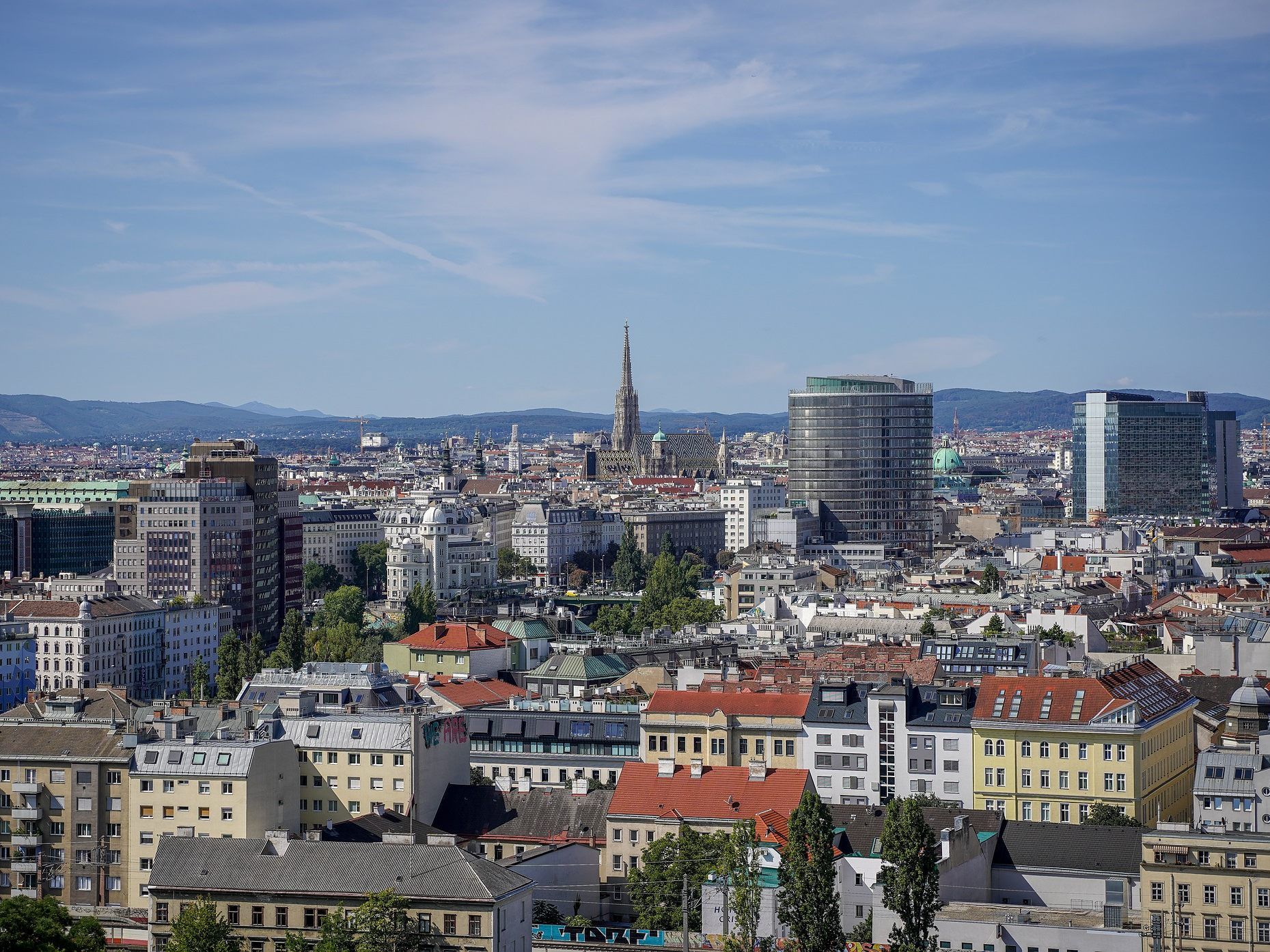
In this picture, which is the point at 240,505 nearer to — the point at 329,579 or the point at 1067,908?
the point at 329,579

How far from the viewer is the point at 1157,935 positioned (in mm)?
51531

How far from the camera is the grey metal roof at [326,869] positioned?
170ft

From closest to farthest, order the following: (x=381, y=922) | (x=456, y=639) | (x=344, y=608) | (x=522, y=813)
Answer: (x=381, y=922)
(x=522, y=813)
(x=456, y=639)
(x=344, y=608)

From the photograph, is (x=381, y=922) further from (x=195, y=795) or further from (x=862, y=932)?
(x=195, y=795)

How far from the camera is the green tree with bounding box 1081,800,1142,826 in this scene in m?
64.8

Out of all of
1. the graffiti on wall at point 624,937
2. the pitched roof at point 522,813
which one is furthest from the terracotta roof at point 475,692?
the graffiti on wall at point 624,937

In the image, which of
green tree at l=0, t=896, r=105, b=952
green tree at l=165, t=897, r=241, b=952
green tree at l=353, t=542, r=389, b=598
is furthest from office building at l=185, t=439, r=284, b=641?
green tree at l=0, t=896, r=105, b=952

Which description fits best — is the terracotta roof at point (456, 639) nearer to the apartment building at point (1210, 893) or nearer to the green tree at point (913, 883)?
the green tree at point (913, 883)

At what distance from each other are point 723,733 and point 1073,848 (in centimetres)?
Answer: 1627

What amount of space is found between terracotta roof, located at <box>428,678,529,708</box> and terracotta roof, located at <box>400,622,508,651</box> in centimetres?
1043

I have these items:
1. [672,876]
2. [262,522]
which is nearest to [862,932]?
[672,876]

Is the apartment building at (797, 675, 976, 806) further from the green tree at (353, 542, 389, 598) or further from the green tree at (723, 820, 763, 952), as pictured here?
the green tree at (353, 542, 389, 598)

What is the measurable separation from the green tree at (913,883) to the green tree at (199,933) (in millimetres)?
15043

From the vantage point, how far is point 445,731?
6719cm
